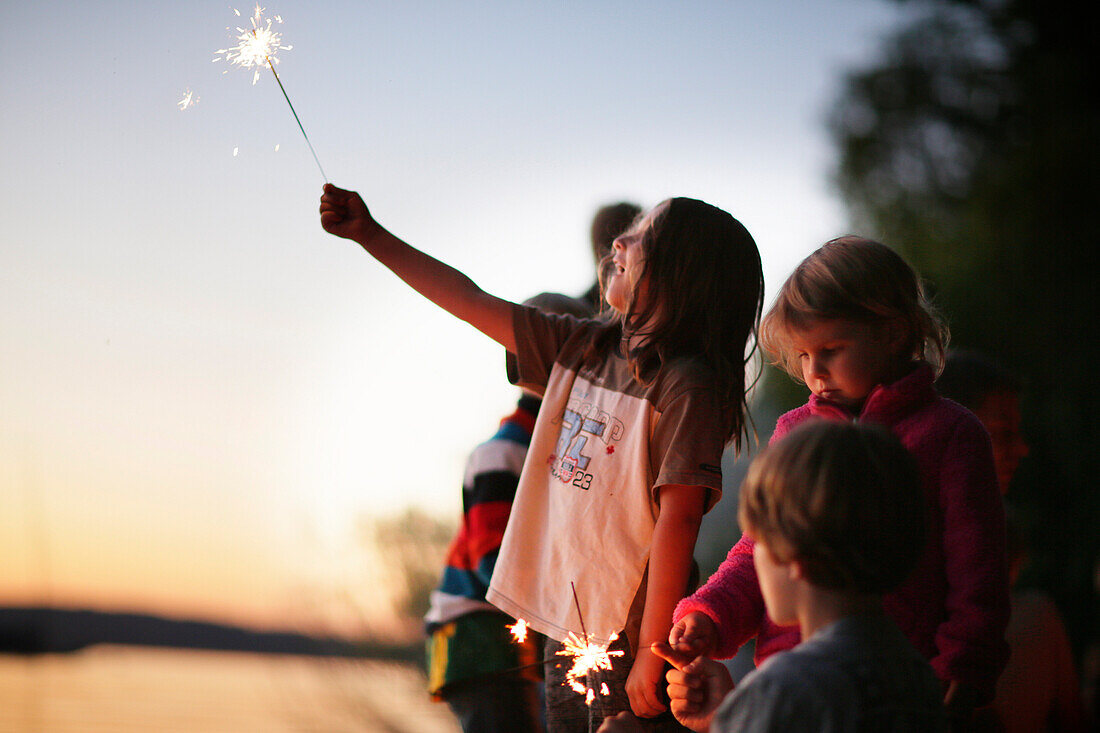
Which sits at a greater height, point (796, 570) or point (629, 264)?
point (629, 264)

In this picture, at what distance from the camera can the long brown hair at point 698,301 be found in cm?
138

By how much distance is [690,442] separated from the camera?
4.18 ft

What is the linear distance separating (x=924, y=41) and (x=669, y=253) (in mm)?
5030

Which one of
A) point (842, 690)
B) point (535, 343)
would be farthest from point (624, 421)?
point (842, 690)

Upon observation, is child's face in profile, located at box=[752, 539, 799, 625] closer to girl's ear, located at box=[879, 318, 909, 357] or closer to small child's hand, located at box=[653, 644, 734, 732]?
small child's hand, located at box=[653, 644, 734, 732]

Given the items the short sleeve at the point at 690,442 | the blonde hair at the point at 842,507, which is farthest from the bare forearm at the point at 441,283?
the blonde hair at the point at 842,507

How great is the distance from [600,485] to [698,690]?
0.33 metres

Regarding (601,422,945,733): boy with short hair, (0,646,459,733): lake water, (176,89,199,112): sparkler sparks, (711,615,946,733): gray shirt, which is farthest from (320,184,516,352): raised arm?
(0,646,459,733): lake water

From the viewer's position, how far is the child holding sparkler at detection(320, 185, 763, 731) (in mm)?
1277

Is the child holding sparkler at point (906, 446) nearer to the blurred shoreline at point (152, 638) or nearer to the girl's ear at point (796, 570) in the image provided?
the girl's ear at point (796, 570)

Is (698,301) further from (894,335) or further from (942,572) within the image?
(942,572)

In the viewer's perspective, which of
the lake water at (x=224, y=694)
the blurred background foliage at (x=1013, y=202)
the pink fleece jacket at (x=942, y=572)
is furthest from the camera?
the blurred background foliage at (x=1013, y=202)

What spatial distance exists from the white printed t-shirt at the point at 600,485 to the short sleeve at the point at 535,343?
4 centimetres

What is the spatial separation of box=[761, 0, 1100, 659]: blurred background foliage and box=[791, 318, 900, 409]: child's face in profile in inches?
73.0
